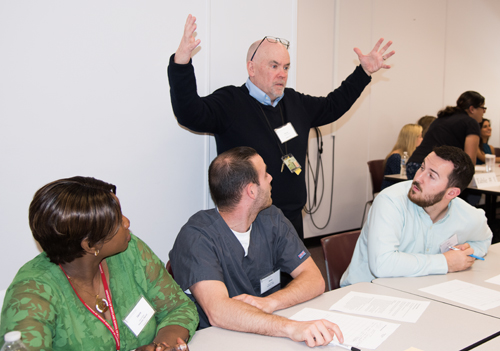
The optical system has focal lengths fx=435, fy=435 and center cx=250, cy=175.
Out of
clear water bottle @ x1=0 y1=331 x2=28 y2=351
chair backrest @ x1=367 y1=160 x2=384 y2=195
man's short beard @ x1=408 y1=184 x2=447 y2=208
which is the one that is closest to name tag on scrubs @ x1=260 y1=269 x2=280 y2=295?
man's short beard @ x1=408 y1=184 x2=447 y2=208

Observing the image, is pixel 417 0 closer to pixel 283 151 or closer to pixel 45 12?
pixel 283 151

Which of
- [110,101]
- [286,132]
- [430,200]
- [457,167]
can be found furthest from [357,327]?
[110,101]

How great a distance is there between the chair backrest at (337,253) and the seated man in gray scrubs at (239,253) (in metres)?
0.19

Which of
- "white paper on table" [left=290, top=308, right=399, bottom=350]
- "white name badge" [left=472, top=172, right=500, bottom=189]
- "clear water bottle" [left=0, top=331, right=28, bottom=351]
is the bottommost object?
"white paper on table" [left=290, top=308, right=399, bottom=350]

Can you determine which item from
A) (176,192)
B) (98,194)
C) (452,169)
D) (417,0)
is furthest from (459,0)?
(98,194)

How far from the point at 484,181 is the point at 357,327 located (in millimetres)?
3282

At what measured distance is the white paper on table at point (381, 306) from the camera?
1.58 metres

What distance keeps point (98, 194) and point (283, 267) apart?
0.99 meters

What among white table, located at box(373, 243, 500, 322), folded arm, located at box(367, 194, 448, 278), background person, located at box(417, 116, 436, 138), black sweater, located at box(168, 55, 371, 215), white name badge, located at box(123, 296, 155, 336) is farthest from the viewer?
background person, located at box(417, 116, 436, 138)

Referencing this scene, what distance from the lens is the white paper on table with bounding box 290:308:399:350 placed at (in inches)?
54.3

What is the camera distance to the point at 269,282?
194 centimetres

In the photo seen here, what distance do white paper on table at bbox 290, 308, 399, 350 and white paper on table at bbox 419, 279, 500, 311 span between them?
411 millimetres

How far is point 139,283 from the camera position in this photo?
61.2 inches

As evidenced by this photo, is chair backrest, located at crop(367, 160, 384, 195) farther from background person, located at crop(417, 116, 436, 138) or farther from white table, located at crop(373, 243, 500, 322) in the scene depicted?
white table, located at crop(373, 243, 500, 322)
